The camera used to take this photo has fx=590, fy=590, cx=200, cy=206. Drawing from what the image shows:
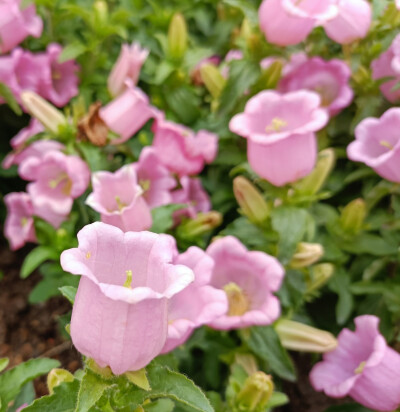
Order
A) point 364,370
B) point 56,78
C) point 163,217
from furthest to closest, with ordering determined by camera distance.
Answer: point 56,78 < point 163,217 < point 364,370

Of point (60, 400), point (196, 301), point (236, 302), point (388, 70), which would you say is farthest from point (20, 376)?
point (388, 70)

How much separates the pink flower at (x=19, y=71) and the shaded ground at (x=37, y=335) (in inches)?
29.1

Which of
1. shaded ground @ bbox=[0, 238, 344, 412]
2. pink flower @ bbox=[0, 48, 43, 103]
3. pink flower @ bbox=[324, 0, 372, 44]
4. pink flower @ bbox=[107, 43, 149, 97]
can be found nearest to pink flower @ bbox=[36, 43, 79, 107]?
pink flower @ bbox=[0, 48, 43, 103]

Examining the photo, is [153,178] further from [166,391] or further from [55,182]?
[166,391]

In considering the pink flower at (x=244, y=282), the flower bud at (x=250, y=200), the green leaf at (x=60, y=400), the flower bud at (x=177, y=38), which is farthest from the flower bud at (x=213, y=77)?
the green leaf at (x=60, y=400)

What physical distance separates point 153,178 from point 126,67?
49 centimetres

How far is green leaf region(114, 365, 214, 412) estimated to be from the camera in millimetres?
1073

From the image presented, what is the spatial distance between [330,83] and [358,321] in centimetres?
87

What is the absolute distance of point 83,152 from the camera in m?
1.93

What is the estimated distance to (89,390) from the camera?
1084 mm

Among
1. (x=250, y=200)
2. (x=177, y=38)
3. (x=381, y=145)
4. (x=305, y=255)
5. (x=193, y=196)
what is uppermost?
(x=177, y=38)

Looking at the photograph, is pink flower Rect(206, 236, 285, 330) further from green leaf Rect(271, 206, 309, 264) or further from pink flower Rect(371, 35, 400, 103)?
pink flower Rect(371, 35, 400, 103)

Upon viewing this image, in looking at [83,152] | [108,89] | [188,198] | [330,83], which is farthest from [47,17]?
[330,83]

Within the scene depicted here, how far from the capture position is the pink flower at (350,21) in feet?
6.43
